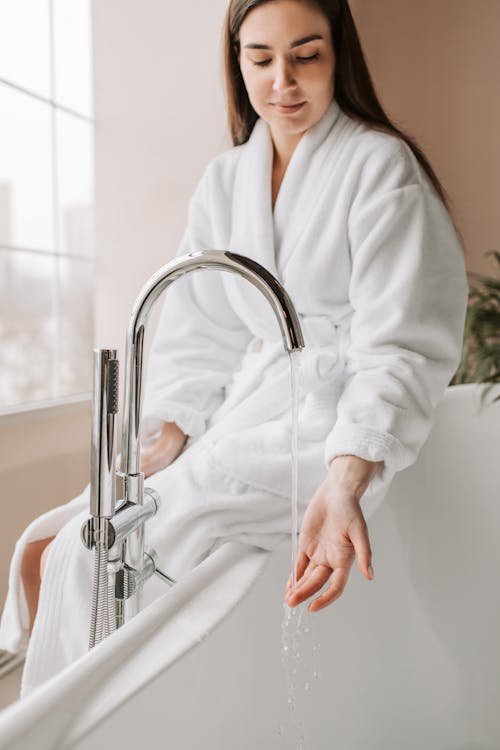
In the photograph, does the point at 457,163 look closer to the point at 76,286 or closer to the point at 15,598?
the point at 15,598

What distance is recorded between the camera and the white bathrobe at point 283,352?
43.9 inches

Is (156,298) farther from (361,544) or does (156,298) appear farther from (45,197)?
(45,197)

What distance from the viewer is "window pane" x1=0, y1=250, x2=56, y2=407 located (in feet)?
16.3

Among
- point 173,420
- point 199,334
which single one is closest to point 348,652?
point 173,420

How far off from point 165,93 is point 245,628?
5.33 ft

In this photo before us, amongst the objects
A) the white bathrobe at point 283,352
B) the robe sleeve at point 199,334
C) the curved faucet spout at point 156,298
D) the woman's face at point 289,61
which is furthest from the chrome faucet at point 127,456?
the woman's face at point 289,61

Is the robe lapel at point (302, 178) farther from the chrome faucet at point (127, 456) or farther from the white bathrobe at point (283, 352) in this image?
the chrome faucet at point (127, 456)

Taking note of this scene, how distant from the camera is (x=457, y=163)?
289 cm

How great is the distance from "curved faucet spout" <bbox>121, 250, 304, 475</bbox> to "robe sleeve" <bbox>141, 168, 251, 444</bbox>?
50cm

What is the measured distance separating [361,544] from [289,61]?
834 mm

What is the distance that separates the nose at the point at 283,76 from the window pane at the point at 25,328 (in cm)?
370

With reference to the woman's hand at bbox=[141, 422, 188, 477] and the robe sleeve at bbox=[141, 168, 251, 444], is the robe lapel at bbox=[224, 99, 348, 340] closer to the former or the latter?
the robe sleeve at bbox=[141, 168, 251, 444]

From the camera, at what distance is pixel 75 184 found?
4426mm

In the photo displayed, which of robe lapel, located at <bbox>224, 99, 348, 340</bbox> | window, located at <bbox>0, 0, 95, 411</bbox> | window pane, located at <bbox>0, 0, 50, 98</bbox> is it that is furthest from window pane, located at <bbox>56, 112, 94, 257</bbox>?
robe lapel, located at <bbox>224, 99, 348, 340</bbox>
